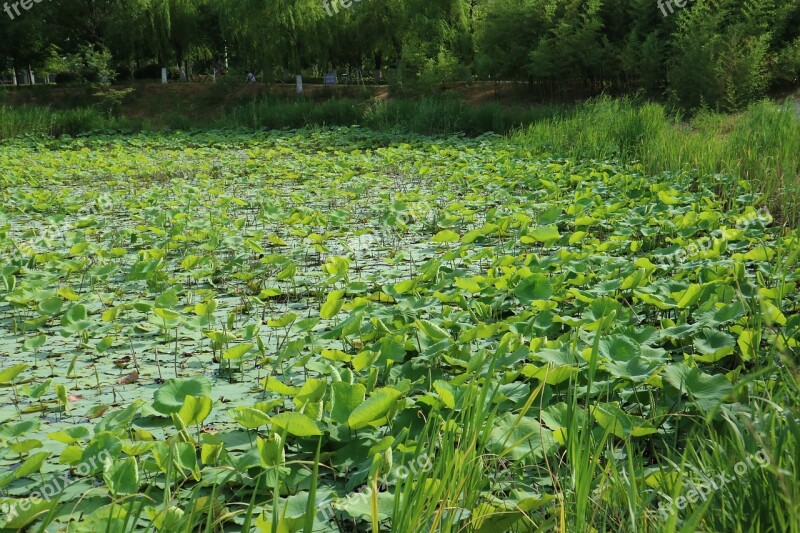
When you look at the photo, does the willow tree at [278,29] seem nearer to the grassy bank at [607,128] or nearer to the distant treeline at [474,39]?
the distant treeline at [474,39]

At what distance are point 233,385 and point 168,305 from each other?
76cm

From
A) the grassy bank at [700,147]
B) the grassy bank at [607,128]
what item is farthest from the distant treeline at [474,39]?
the grassy bank at [700,147]

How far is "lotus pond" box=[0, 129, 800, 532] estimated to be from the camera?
135 centimetres

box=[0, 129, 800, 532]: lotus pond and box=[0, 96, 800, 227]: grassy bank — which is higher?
box=[0, 96, 800, 227]: grassy bank

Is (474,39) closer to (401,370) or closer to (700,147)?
(700,147)

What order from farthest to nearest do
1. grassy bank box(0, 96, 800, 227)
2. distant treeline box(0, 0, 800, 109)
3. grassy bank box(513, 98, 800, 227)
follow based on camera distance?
distant treeline box(0, 0, 800, 109), grassy bank box(0, 96, 800, 227), grassy bank box(513, 98, 800, 227)

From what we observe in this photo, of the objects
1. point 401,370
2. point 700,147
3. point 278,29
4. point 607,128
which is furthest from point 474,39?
point 401,370

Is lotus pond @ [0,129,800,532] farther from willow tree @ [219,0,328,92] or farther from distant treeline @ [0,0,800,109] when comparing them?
willow tree @ [219,0,328,92]

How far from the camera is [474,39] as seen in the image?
781 inches

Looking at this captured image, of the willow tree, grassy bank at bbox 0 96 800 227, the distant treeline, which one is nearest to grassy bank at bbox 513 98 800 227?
grassy bank at bbox 0 96 800 227

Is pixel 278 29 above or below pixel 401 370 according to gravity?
above

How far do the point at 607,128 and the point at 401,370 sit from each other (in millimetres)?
5981

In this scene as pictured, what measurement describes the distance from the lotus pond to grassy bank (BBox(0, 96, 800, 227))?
354mm

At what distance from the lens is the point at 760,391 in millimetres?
1726
